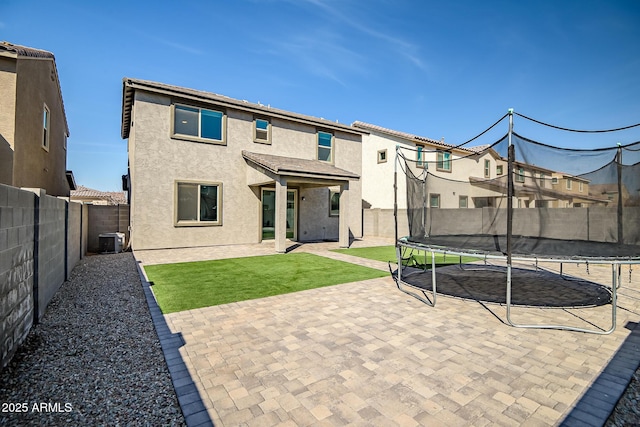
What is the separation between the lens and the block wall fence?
122 inches

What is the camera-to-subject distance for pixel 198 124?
489 inches

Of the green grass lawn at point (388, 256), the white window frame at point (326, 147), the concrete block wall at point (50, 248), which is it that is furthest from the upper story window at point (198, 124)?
the green grass lawn at point (388, 256)

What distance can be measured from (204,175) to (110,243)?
4234mm

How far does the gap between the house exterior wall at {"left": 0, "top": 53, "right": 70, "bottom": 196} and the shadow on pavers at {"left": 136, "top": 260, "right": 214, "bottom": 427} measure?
7907mm

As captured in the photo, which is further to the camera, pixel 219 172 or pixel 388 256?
pixel 219 172

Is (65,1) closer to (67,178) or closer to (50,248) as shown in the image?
(50,248)

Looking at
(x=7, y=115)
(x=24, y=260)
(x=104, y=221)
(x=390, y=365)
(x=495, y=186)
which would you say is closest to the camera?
(x=390, y=365)

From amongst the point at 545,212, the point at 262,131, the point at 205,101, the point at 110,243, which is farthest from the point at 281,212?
the point at 545,212

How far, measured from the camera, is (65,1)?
27.0ft

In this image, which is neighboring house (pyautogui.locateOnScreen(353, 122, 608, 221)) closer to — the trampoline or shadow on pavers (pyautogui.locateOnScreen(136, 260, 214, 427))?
the trampoline

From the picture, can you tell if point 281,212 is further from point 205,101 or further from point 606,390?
point 606,390

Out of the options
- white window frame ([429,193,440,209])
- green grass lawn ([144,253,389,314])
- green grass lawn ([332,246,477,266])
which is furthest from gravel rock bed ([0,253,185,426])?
green grass lawn ([332,246,477,266])

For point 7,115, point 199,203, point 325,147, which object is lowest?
point 199,203

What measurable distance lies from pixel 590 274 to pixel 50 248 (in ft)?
39.9
